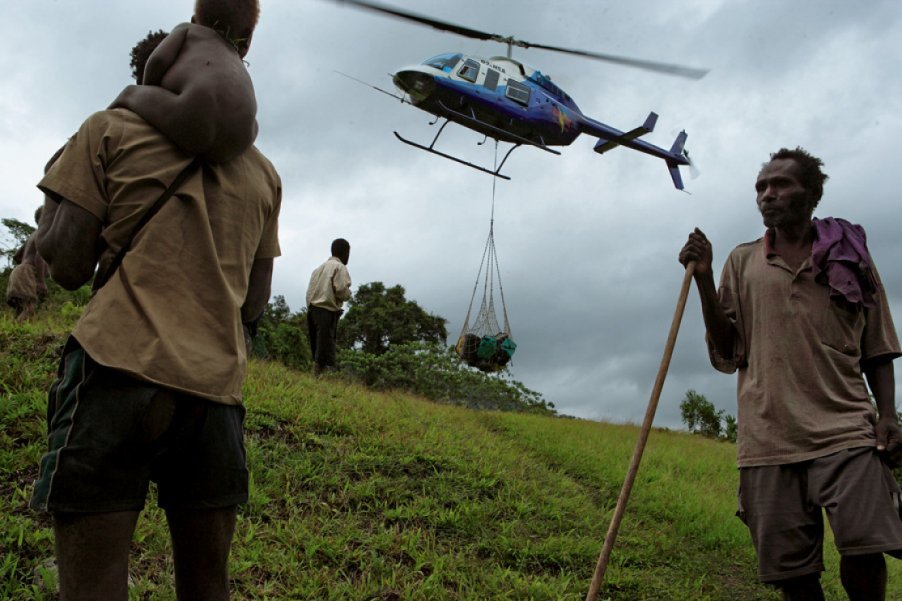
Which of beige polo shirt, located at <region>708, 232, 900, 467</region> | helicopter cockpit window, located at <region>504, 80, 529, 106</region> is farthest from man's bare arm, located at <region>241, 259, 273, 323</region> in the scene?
helicopter cockpit window, located at <region>504, 80, 529, 106</region>

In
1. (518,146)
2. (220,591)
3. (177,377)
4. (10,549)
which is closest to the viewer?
(177,377)

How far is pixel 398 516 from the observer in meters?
5.27

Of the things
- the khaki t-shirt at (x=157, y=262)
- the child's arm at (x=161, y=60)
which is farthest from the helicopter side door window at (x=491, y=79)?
the khaki t-shirt at (x=157, y=262)

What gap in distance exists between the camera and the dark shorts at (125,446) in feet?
5.03

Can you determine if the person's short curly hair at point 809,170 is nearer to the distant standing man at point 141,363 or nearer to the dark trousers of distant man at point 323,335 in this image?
the distant standing man at point 141,363

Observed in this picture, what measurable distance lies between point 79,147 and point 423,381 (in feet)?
56.3

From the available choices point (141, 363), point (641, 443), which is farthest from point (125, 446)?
point (641, 443)

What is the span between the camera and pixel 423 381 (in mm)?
18688

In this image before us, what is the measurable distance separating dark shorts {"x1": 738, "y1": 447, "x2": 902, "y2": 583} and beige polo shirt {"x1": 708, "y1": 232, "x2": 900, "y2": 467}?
0.20 ft

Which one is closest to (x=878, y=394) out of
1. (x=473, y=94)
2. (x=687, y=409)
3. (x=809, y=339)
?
(x=809, y=339)

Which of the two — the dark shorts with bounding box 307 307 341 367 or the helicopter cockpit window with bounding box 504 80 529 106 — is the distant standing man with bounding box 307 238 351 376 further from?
the helicopter cockpit window with bounding box 504 80 529 106

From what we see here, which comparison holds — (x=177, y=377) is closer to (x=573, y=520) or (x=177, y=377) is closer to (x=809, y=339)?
(x=809, y=339)

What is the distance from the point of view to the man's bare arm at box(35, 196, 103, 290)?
5.43 feet

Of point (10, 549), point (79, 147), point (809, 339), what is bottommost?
point (10, 549)
